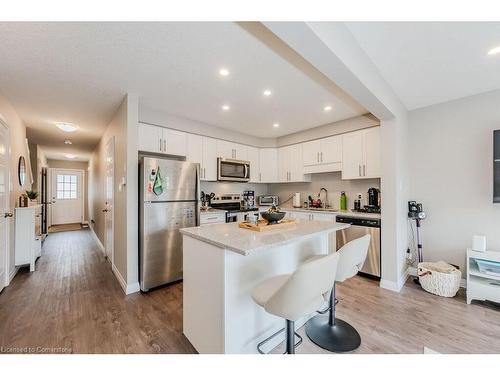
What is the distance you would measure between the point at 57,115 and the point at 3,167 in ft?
3.53

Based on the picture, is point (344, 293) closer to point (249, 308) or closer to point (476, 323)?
point (476, 323)

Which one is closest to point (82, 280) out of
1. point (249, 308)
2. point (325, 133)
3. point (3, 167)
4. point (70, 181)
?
point (3, 167)

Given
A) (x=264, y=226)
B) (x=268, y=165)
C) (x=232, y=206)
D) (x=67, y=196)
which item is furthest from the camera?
(x=67, y=196)

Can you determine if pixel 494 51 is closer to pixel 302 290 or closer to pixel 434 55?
pixel 434 55

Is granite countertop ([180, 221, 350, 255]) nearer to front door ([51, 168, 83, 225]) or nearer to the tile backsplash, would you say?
the tile backsplash

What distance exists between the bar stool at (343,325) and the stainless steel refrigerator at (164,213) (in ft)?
6.20

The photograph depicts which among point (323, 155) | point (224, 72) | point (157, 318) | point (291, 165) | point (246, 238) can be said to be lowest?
point (157, 318)

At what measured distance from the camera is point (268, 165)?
472 cm

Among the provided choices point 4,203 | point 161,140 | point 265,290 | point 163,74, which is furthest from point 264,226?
point 4,203

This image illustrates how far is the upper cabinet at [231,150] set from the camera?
404 centimetres

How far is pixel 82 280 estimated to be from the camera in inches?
121

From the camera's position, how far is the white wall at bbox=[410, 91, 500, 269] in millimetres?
2646

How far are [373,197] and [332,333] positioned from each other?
226 centimetres

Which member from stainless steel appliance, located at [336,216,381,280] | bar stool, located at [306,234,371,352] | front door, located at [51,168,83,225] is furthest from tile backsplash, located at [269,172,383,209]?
front door, located at [51,168,83,225]
